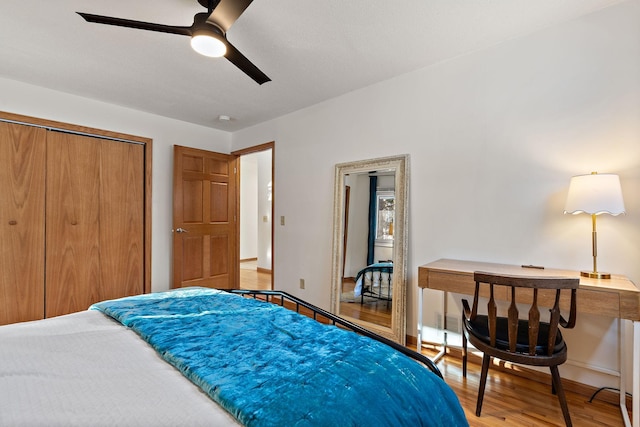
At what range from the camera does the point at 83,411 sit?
0.72 meters

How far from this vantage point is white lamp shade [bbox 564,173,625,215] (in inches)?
67.1

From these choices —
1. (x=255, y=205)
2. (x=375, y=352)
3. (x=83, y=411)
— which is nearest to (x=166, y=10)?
(x=83, y=411)

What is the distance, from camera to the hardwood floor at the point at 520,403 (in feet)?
5.67

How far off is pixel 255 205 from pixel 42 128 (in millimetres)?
4431

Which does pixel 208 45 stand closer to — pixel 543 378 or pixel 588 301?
pixel 588 301

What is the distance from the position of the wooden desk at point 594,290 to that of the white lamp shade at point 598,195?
40cm

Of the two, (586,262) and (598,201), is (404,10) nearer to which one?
(598,201)

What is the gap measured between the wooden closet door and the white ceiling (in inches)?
25.3

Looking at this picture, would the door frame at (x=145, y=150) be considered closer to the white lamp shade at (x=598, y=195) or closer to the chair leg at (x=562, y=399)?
the chair leg at (x=562, y=399)

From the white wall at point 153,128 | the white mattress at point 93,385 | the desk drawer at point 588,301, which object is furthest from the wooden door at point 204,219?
the desk drawer at point 588,301

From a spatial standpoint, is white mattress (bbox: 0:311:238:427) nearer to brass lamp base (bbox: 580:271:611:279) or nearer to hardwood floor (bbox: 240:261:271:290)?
brass lamp base (bbox: 580:271:611:279)

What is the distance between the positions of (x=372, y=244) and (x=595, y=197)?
1.63 m

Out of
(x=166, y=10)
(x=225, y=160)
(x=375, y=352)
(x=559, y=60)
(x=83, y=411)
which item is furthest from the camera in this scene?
(x=225, y=160)

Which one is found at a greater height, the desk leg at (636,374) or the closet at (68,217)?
the closet at (68,217)
